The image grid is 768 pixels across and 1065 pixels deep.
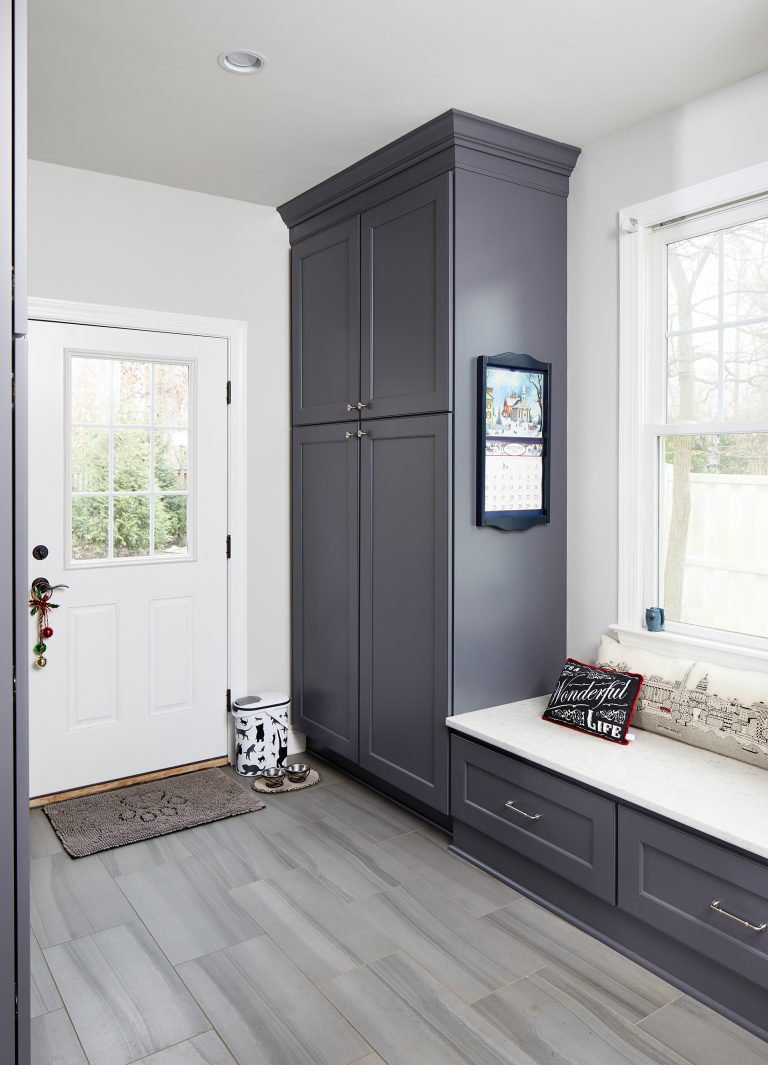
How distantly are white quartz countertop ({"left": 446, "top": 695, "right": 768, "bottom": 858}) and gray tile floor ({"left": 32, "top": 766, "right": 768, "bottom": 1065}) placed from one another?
48 cm

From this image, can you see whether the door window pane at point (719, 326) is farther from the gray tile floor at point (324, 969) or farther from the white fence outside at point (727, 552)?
the gray tile floor at point (324, 969)

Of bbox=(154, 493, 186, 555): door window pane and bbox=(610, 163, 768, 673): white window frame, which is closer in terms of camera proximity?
bbox=(610, 163, 768, 673): white window frame

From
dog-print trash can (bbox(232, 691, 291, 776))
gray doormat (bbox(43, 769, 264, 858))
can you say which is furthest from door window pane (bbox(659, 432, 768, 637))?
gray doormat (bbox(43, 769, 264, 858))

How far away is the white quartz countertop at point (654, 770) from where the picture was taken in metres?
2.05

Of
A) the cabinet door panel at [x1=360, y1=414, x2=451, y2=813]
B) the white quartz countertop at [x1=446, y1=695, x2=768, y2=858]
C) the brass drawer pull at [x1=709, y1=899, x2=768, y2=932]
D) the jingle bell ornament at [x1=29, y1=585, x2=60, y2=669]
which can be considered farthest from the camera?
the jingle bell ornament at [x1=29, y1=585, x2=60, y2=669]

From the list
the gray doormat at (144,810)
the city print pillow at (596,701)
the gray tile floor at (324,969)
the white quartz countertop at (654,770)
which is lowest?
the gray tile floor at (324,969)

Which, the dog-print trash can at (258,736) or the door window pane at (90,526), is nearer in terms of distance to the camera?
the door window pane at (90,526)

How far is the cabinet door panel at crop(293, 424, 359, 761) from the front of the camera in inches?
134

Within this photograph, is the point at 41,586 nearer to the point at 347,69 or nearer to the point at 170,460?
the point at 170,460

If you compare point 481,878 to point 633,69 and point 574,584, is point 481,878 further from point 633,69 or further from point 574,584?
point 633,69

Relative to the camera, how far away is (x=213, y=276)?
3.64 meters

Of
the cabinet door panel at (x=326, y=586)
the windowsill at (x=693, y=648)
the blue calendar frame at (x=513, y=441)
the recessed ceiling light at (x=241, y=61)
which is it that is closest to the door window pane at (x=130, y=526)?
the cabinet door panel at (x=326, y=586)

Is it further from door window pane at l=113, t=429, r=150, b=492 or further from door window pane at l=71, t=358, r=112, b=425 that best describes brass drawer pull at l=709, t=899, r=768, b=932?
door window pane at l=71, t=358, r=112, b=425

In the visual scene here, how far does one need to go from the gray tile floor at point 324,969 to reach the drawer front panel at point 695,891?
0.58 feet
